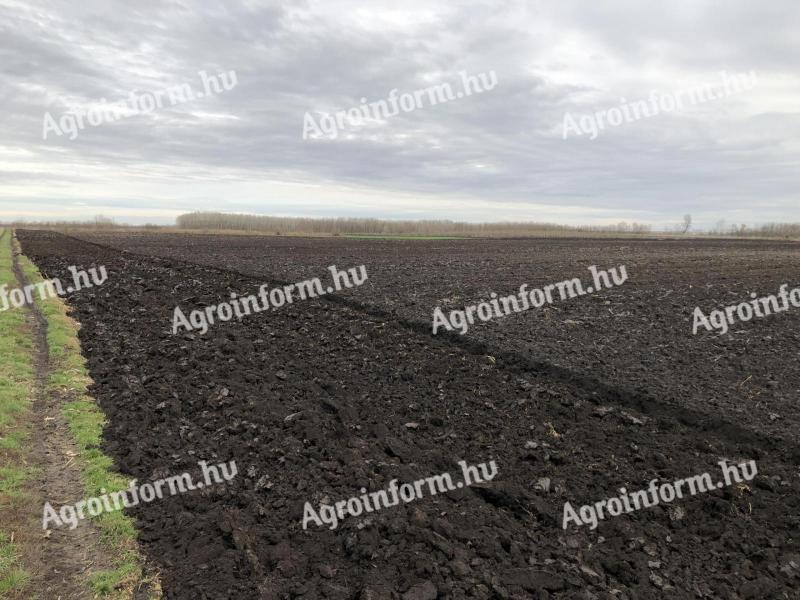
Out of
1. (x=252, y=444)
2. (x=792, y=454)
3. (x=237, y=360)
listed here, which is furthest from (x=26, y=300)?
(x=792, y=454)

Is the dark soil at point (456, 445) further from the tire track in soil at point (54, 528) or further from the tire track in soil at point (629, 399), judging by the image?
the tire track in soil at point (54, 528)

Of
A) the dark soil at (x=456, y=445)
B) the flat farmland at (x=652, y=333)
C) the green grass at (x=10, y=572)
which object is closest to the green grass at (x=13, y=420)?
the green grass at (x=10, y=572)

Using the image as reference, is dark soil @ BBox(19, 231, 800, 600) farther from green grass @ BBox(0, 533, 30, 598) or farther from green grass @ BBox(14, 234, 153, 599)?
green grass @ BBox(0, 533, 30, 598)

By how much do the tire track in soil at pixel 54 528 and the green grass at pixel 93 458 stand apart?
3.5 inches

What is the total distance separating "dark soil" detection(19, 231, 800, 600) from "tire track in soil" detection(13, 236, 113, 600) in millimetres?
506

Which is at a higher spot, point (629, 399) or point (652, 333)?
point (652, 333)

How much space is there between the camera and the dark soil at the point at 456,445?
15.2 feet

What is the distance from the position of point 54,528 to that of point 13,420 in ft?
9.95

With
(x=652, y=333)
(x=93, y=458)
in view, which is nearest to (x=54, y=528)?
(x=93, y=458)

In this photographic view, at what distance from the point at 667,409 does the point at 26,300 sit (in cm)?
1754

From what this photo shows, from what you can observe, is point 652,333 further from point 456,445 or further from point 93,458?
point 93,458

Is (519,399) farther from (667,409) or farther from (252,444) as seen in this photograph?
(252,444)

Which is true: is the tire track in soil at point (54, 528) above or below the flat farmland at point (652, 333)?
below

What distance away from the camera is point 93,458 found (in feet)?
21.8
